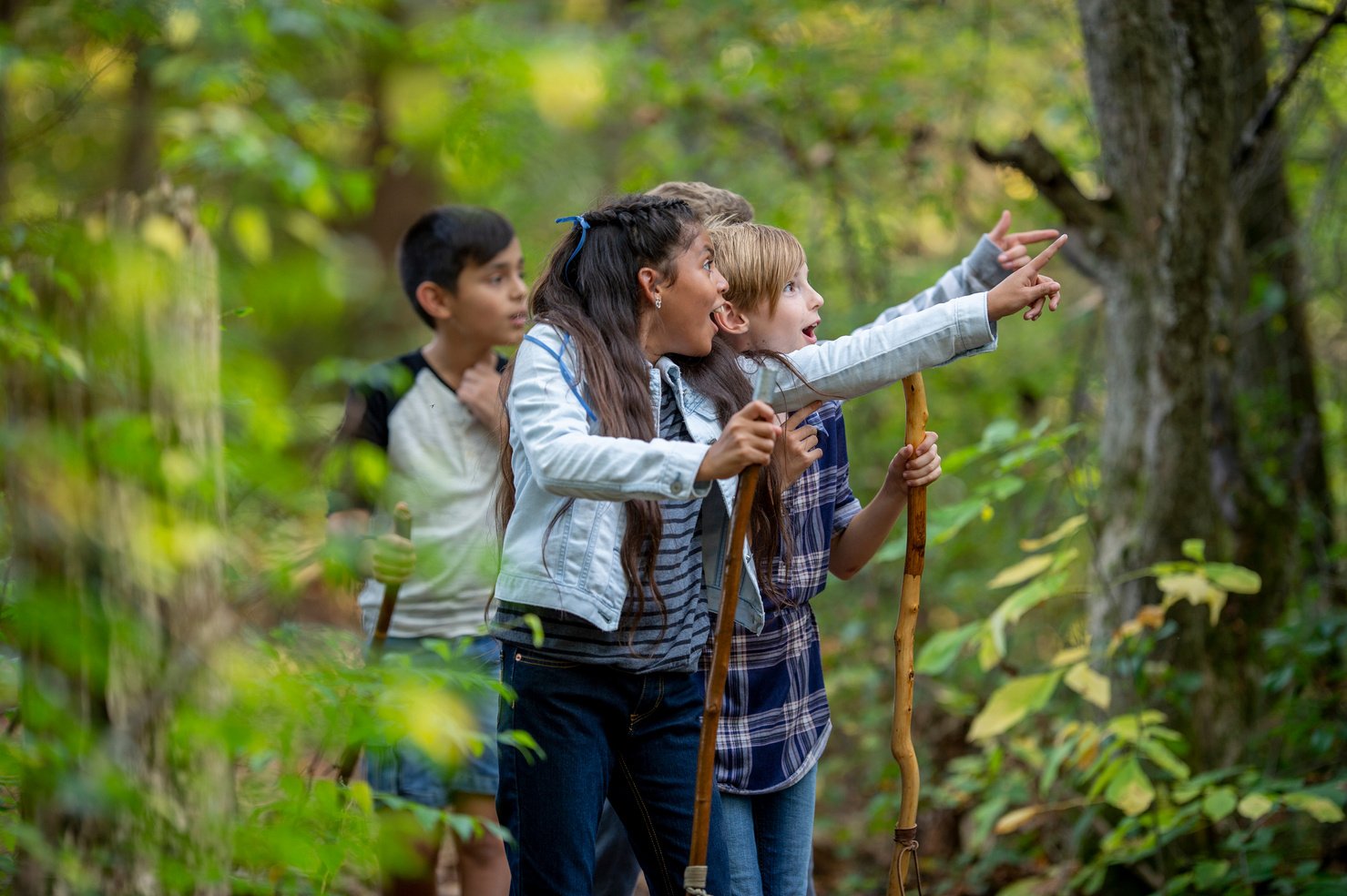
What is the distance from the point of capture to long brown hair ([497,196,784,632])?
2.27m

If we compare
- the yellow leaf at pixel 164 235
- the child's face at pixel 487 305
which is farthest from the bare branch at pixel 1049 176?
the yellow leaf at pixel 164 235

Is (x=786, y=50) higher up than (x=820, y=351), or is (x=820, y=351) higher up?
(x=786, y=50)

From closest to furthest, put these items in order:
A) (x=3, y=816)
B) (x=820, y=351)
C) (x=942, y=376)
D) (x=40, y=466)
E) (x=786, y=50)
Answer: (x=40, y=466)
(x=3, y=816)
(x=820, y=351)
(x=786, y=50)
(x=942, y=376)

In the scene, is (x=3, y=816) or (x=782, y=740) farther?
(x=782, y=740)

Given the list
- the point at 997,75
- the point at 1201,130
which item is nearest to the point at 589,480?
the point at 1201,130

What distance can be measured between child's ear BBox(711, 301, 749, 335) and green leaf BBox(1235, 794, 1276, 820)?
1823 millimetres

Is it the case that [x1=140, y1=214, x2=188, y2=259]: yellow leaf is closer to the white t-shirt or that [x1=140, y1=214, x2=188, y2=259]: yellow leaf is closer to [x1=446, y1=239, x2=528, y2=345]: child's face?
the white t-shirt

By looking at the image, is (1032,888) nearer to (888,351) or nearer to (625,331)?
(888,351)

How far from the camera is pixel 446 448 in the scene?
11.0 ft

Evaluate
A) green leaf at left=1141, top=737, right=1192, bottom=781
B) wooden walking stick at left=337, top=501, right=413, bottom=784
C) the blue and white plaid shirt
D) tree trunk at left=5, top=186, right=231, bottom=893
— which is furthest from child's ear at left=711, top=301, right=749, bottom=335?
green leaf at left=1141, top=737, right=1192, bottom=781

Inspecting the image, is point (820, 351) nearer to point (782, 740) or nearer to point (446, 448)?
point (782, 740)

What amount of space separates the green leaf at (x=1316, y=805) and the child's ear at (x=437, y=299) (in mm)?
2622

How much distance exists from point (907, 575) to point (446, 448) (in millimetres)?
1445

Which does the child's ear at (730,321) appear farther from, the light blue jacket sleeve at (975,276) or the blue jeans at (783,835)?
the blue jeans at (783,835)
